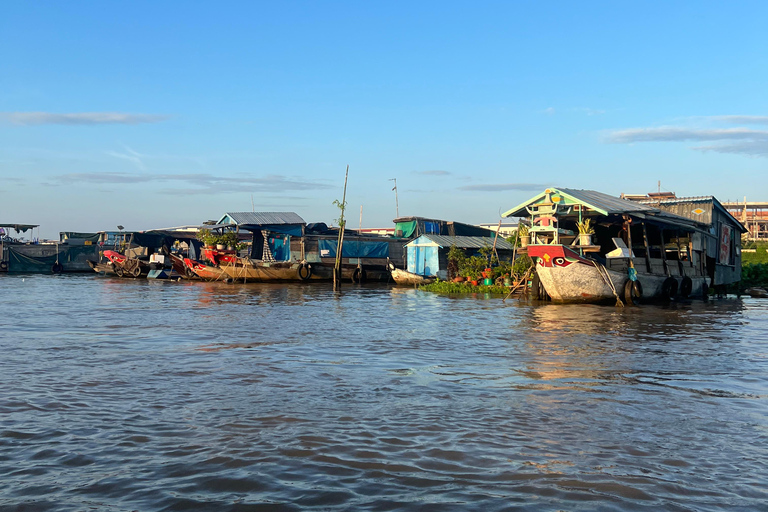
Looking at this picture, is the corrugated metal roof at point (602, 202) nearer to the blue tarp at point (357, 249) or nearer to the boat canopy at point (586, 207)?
the boat canopy at point (586, 207)

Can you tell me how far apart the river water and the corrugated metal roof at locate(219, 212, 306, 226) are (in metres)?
22.7

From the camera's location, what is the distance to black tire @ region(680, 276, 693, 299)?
22219mm

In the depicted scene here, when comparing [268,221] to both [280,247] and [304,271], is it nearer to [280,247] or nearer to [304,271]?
[280,247]

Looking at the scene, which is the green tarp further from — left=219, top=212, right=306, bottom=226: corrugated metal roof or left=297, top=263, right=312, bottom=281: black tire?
left=297, top=263, right=312, bottom=281: black tire

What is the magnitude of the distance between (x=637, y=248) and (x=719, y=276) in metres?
4.56

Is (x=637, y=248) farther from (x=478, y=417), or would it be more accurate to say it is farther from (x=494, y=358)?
(x=478, y=417)

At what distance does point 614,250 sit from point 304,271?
59.0ft

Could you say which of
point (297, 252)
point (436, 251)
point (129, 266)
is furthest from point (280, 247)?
point (129, 266)

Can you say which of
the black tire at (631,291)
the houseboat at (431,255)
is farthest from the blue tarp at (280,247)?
the black tire at (631,291)

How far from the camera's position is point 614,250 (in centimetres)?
2023

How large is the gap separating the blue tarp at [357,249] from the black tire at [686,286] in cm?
1929

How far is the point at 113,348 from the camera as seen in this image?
10.3 metres

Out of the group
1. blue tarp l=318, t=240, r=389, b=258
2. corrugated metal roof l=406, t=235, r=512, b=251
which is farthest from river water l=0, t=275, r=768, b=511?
blue tarp l=318, t=240, r=389, b=258

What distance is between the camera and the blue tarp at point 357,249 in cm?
3691
